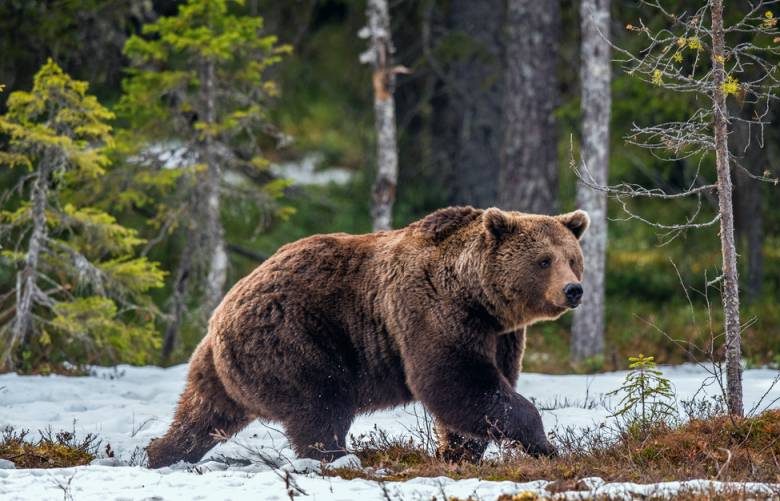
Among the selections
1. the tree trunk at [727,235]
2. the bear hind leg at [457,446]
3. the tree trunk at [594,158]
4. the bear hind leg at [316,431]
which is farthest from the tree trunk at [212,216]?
the tree trunk at [727,235]

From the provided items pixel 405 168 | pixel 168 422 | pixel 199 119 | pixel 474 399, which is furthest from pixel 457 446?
pixel 405 168

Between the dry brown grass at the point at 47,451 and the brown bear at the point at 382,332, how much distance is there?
542 mm

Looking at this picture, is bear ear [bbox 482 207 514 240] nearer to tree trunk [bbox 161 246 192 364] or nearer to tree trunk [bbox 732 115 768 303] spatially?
tree trunk [bbox 161 246 192 364]

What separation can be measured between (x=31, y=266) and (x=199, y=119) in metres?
3.22

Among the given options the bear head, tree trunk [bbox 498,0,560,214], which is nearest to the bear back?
the bear head

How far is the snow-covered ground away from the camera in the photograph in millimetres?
6215

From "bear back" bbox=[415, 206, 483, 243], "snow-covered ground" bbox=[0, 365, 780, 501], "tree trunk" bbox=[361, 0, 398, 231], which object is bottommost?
"snow-covered ground" bbox=[0, 365, 780, 501]

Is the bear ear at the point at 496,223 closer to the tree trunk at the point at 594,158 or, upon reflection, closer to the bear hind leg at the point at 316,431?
the bear hind leg at the point at 316,431

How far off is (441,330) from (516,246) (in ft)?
2.73

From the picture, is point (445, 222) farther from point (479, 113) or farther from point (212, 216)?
point (479, 113)

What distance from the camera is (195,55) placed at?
13.6m

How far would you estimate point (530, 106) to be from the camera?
52.2 feet

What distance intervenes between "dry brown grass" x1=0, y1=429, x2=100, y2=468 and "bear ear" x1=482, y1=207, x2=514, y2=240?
3.39 m

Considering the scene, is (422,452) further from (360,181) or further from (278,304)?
(360,181)
